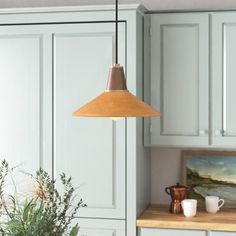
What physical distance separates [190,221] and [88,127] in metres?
0.83

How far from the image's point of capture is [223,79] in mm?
3688

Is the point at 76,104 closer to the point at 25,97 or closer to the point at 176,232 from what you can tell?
the point at 25,97

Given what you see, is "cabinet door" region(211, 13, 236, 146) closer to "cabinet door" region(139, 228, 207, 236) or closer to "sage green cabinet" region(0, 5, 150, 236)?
"sage green cabinet" region(0, 5, 150, 236)

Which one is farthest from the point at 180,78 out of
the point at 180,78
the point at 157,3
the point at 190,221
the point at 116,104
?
the point at 116,104

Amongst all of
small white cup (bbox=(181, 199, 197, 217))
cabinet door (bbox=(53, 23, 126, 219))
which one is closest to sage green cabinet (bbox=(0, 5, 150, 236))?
cabinet door (bbox=(53, 23, 126, 219))

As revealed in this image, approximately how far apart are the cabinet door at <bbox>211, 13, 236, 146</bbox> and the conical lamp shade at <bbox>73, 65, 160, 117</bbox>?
1.58 metres

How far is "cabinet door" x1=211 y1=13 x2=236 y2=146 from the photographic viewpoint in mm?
3664

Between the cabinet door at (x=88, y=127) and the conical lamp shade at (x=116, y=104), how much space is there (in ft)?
4.53

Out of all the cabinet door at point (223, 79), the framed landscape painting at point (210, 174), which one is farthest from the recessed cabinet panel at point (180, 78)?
the framed landscape painting at point (210, 174)

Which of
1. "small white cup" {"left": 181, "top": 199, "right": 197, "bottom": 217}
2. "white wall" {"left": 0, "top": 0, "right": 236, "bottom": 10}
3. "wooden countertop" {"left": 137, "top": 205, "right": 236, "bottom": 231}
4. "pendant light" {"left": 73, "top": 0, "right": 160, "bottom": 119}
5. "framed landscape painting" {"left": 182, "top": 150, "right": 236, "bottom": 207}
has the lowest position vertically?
"wooden countertop" {"left": 137, "top": 205, "right": 236, "bottom": 231}

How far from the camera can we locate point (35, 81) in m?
3.69

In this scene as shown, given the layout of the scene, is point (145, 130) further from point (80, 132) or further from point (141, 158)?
point (80, 132)

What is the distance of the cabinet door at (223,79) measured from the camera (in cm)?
366

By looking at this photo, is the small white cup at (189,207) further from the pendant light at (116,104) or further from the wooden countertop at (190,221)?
the pendant light at (116,104)
